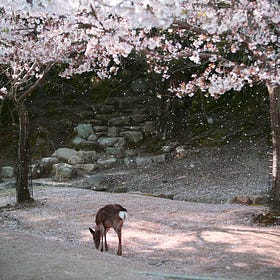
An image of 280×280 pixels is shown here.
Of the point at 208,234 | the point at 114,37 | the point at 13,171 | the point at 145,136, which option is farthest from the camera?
the point at 145,136

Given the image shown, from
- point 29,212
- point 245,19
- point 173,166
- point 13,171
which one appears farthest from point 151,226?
point 13,171

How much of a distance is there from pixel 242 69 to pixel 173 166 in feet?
21.0

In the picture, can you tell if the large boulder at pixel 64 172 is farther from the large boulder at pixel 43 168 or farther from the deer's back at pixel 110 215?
the deer's back at pixel 110 215

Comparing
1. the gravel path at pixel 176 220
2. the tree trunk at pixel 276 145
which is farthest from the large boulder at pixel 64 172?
the tree trunk at pixel 276 145

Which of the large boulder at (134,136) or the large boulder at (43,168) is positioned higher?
the large boulder at (134,136)

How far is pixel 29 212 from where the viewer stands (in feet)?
25.6

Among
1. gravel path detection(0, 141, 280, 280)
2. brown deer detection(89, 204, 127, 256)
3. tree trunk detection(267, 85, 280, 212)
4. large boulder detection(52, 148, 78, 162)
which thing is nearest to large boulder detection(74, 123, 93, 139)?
large boulder detection(52, 148, 78, 162)

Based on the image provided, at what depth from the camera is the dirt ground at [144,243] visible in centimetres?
436

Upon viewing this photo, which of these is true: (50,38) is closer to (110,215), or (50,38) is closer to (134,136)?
(110,215)

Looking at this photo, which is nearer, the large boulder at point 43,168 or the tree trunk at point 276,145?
the tree trunk at point 276,145

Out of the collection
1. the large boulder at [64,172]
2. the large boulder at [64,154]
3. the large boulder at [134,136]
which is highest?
the large boulder at [134,136]

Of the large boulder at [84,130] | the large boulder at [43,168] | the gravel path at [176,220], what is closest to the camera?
the gravel path at [176,220]

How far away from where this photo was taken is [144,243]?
580 centimetres

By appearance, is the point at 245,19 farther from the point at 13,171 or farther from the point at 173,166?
the point at 13,171
